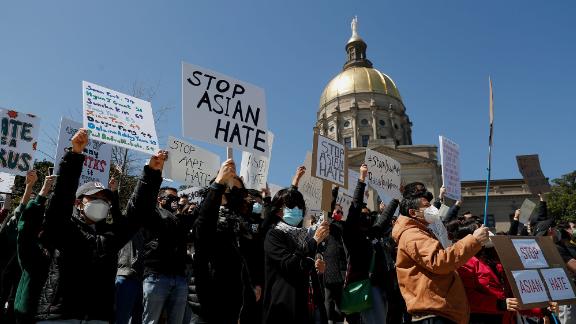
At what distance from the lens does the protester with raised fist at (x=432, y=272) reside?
11.6 ft

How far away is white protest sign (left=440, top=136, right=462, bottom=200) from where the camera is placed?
8.92 meters

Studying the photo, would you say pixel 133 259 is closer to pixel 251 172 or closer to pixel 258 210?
pixel 258 210

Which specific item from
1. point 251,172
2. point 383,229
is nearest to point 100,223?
point 383,229

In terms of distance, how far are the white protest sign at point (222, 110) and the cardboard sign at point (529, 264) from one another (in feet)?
9.41

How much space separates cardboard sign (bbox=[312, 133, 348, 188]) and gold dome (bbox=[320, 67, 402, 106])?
70851 millimetres

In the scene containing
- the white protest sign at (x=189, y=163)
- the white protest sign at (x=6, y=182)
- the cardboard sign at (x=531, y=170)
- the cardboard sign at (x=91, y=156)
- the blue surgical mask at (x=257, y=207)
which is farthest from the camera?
the cardboard sign at (x=531, y=170)

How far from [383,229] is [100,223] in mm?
4265

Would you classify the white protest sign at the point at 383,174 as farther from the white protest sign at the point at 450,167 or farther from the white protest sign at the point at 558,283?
the white protest sign at the point at 558,283

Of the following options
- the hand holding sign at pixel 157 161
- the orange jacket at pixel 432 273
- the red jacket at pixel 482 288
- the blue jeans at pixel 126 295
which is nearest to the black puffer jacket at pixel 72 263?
the hand holding sign at pixel 157 161

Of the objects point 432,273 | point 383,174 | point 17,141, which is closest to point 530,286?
point 432,273

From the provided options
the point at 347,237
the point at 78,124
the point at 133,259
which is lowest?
the point at 133,259

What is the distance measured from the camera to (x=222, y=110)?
5.38 meters

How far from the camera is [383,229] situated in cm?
672

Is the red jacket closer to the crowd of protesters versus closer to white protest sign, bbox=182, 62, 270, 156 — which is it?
the crowd of protesters
